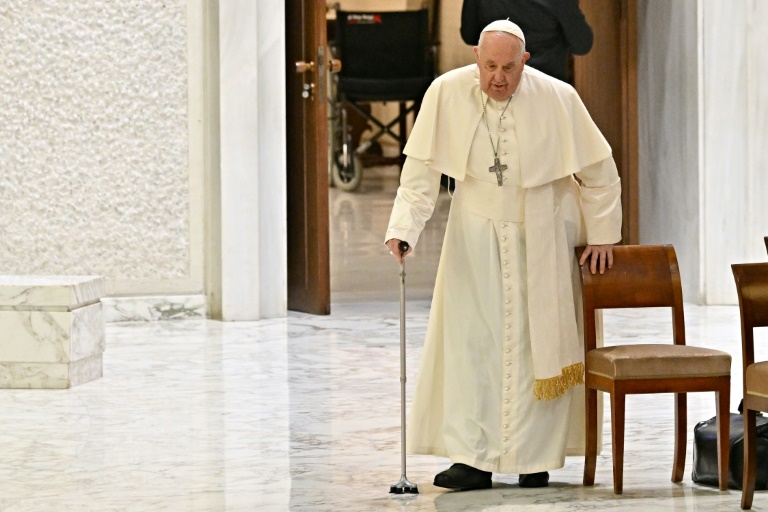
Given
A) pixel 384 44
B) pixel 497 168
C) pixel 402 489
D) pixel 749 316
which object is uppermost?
pixel 384 44

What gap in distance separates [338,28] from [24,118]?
7.65 metres

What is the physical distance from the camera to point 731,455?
161 inches

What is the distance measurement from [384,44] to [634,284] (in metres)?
11.4

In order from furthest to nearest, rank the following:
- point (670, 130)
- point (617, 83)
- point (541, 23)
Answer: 1. point (617, 83)
2. point (670, 130)
3. point (541, 23)

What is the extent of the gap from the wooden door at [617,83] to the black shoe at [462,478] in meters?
4.67

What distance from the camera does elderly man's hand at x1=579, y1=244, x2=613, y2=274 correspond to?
4.18m

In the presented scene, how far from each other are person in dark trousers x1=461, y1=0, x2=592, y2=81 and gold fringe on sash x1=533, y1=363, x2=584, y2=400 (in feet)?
10.3

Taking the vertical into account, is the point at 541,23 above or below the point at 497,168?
above

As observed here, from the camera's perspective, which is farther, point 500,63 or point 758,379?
point 500,63

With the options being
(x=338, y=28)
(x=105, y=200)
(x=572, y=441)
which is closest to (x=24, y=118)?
(x=105, y=200)

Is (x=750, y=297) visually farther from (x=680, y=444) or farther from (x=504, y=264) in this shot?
(x=504, y=264)

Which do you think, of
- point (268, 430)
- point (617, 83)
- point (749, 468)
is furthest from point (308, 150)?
point (749, 468)

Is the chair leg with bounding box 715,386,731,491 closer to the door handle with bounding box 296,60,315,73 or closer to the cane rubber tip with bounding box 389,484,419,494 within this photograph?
the cane rubber tip with bounding box 389,484,419,494

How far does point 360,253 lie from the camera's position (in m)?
10.7
